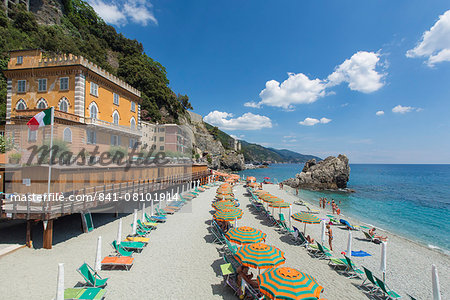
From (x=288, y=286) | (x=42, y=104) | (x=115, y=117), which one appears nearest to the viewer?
(x=288, y=286)

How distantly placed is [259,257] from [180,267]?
4245 mm

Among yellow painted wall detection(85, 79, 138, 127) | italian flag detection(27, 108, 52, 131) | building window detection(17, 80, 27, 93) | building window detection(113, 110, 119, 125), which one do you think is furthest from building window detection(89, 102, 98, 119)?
italian flag detection(27, 108, 52, 131)

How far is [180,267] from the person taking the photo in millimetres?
9211

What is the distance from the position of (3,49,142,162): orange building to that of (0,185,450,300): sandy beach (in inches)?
428

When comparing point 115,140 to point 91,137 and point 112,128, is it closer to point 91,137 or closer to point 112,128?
point 112,128

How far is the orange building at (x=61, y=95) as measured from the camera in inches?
766

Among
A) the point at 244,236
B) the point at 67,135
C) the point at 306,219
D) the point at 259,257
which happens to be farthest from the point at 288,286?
the point at 67,135

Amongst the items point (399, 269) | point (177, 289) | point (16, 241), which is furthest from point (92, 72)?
point (399, 269)

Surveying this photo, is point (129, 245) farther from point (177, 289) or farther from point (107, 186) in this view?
point (107, 186)

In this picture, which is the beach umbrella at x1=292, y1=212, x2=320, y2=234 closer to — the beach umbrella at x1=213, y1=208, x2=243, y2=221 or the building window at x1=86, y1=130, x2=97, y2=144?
the beach umbrella at x1=213, y1=208, x2=243, y2=221

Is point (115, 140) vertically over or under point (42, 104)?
under

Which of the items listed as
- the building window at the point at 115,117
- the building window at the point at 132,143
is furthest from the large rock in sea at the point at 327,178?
the building window at the point at 115,117

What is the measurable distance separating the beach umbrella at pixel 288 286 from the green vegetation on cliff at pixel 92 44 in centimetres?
3827

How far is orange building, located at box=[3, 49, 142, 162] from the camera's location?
766 inches
